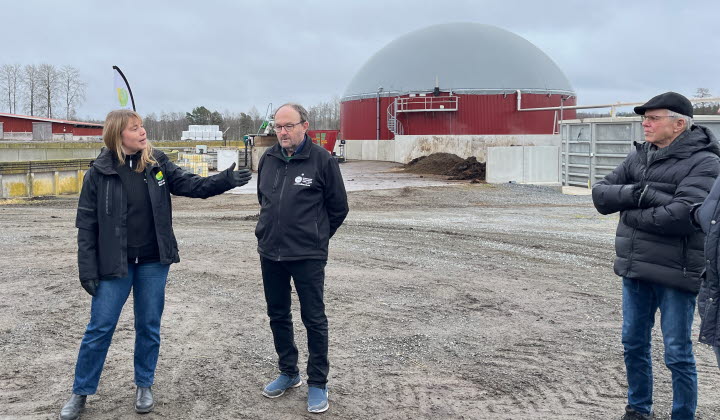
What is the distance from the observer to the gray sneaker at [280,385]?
4.71 meters

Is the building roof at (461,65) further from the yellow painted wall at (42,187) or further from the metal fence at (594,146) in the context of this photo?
the yellow painted wall at (42,187)

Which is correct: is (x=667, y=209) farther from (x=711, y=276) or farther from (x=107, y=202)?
(x=107, y=202)

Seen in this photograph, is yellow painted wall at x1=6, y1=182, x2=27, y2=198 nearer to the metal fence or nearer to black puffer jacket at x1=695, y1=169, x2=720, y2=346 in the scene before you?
the metal fence

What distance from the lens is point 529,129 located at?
40594 millimetres

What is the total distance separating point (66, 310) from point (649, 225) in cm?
576

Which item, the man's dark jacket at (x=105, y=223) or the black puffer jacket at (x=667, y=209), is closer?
the black puffer jacket at (x=667, y=209)

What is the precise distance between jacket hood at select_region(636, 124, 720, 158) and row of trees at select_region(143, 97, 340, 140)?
83178 millimetres

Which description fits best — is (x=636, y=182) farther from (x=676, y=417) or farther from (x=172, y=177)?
(x=172, y=177)

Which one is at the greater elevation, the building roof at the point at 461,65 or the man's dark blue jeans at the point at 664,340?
the building roof at the point at 461,65

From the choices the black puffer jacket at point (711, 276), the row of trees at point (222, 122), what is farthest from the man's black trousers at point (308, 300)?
the row of trees at point (222, 122)


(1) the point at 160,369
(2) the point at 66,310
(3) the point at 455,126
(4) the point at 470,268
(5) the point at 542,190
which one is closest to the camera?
(1) the point at 160,369

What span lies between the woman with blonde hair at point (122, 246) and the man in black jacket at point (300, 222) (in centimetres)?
72

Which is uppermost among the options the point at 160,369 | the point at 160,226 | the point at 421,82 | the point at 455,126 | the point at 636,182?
the point at 421,82

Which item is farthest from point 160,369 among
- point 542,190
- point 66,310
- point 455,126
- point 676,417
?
point 455,126
